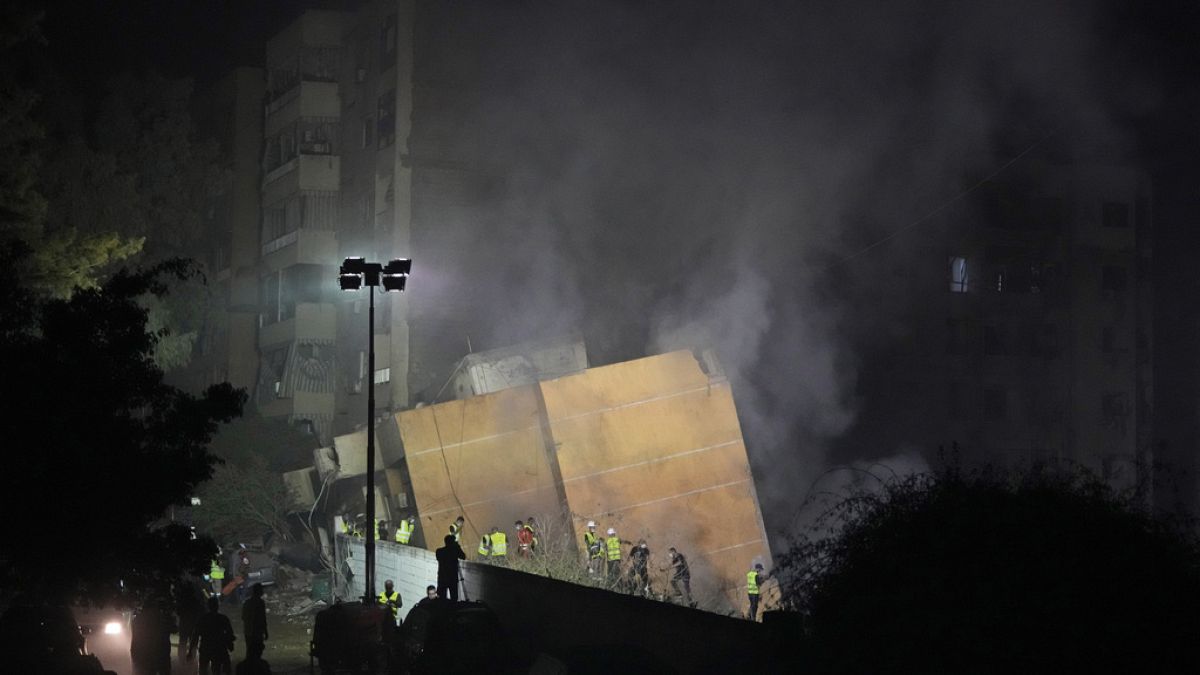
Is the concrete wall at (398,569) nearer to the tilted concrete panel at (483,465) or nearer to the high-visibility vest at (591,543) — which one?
the tilted concrete panel at (483,465)

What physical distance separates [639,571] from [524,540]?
3318 mm

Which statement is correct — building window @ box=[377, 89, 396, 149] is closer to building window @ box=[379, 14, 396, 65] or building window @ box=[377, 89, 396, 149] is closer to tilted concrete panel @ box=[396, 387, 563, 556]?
building window @ box=[379, 14, 396, 65]

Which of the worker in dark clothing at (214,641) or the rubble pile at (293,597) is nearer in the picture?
the worker in dark clothing at (214,641)

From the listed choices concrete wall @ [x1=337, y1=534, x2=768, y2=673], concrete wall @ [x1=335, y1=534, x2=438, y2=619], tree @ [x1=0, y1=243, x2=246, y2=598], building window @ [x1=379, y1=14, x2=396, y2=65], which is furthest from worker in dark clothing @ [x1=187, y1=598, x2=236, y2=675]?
building window @ [x1=379, y1=14, x2=396, y2=65]

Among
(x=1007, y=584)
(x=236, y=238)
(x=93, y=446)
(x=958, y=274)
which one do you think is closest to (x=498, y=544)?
(x=93, y=446)

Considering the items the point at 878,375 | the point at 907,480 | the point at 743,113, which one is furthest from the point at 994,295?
the point at 907,480

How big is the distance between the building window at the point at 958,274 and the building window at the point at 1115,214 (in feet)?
18.9

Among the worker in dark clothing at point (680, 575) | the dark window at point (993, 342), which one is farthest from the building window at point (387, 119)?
the dark window at point (993, 342)

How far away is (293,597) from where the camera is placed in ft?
89.8

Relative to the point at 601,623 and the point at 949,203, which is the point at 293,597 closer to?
the point at 601,623

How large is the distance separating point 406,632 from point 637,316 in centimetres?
1463

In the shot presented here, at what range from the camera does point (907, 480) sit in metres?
10.1

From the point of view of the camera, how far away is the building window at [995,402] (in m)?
44.4

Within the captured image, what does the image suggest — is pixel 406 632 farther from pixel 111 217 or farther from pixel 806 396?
pixel 111 217
